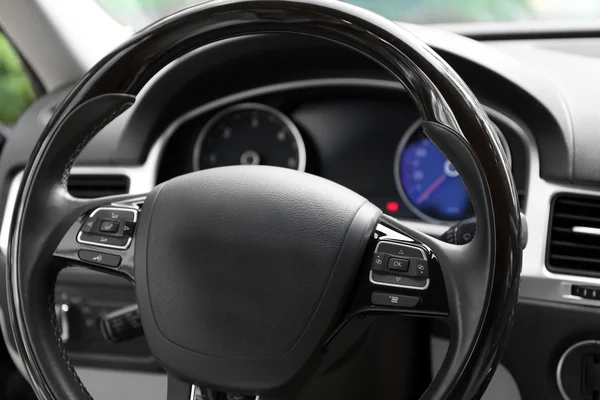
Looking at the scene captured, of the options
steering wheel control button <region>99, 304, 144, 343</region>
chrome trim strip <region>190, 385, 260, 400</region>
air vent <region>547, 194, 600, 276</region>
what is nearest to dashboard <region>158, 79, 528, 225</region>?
air vent <region>547, 194, 600, 276</region>

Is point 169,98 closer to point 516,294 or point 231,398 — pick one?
point 231,398

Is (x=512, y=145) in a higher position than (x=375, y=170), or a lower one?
higher

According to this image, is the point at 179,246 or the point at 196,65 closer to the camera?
the point at 179,246

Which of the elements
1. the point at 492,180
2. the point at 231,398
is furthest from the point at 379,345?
the point at 492,180

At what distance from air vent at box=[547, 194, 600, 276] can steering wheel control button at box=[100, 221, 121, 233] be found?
63 centimetres

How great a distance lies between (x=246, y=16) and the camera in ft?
2.68

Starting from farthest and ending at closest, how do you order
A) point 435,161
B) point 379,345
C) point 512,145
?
point 435,161
point 512,145
point 379,345

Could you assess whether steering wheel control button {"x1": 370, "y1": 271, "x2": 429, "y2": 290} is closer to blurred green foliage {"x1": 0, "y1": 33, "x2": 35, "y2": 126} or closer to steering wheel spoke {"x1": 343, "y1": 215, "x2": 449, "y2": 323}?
steering wheel spoke {"x1": 343, "y1": 215, "x2": 449, "y2": 323}

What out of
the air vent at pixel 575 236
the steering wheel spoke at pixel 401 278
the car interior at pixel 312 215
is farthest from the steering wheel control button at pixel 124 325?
the air vent at pixel 575 236

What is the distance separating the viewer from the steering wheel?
741 millimetres

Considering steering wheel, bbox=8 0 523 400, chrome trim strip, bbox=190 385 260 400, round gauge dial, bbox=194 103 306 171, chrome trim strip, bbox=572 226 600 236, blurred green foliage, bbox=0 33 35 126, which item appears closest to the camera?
Answer: steering wheel, bbox=8 0 523 400

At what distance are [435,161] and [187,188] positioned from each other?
0.62 m

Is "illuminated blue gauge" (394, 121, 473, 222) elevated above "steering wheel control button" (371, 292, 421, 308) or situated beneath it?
elevated above

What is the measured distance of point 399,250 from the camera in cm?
81
